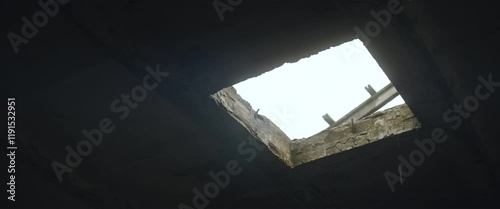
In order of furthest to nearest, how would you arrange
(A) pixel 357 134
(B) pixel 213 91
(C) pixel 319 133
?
(C) pixel 319 133 < (A) pixel 357 134 < (B) pixel 213 91

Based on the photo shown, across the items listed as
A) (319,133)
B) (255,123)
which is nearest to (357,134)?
(319,133)

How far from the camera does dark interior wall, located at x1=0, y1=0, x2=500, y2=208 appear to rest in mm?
1576

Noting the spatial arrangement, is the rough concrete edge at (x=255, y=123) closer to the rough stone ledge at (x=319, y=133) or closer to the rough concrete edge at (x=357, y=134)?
the rough stone ledge at (x=319, y=133)

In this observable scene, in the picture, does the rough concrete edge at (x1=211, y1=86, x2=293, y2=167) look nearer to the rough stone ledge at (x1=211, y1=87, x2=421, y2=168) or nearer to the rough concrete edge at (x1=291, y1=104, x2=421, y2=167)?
the rough stone ledge at (x1=211, y1=87, x2=421, y2=168)

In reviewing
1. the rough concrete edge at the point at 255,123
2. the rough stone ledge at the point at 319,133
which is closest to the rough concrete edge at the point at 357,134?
the rough stone ledge at the point at 319,133

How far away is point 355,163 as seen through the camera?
236cm

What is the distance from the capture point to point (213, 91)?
76.9 inches

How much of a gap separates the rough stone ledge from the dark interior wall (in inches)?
3.1

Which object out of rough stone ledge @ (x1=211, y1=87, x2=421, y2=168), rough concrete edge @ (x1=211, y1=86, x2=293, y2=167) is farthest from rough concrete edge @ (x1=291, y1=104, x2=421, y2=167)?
rough concrete edge @ (x1=211, y1=86, x2=293, y2=167)

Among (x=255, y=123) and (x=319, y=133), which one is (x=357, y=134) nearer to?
(x=319, y=133)

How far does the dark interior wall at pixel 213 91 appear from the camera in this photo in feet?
5.17

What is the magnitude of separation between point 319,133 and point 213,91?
2.99 feet

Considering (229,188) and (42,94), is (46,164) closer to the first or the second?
(42,94)

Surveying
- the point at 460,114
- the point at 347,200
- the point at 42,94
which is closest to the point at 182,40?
the point at 42,94
